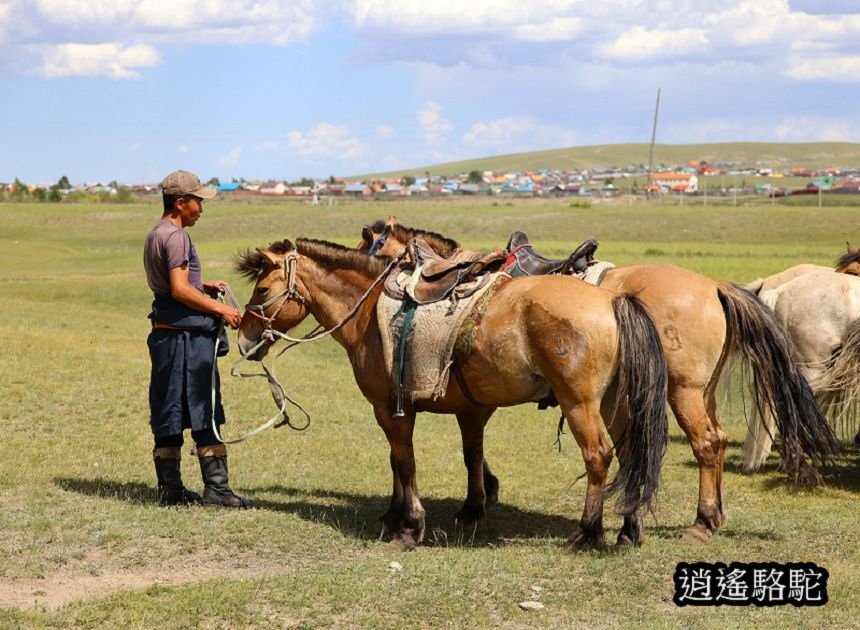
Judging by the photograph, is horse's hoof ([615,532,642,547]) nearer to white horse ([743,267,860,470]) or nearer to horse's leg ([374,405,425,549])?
horse's leg ([374,405,425,549])

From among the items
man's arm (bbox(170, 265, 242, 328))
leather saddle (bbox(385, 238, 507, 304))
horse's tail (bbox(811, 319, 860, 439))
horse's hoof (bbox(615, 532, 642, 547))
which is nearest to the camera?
horse's hoof (bbox(615, 532, 642, 547))

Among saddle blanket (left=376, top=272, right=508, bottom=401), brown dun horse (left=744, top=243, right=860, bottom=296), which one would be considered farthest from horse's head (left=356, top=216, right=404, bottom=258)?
brown dun horse (left=744, top=243, right=860, bottom=296)

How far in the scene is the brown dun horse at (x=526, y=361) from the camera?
7.32 meters

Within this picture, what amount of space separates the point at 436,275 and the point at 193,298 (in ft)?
6.62

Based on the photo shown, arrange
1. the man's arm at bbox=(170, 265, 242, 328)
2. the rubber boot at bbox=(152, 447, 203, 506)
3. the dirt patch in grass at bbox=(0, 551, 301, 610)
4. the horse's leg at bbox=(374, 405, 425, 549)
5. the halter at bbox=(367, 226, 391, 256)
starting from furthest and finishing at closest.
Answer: the halter at bbox=(367, 226, 391, 256)
the rubber boot at bbox=(152, 447, 203, 506)
the man's arm at bbox=(170, 265, 242, 328)
the horse's leg at bbox=(374, 405, 425, 549)
the dirt patch in grass at bbox=(0, 551, 301, 610)

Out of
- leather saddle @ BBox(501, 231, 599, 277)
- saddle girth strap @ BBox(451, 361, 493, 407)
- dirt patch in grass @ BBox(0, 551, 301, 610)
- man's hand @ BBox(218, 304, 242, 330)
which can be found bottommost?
Result: dirt patch in grass @ BBox(0, 551, 301, 610)

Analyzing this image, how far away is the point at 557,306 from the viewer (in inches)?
291

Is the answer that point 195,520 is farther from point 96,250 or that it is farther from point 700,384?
point 96,250

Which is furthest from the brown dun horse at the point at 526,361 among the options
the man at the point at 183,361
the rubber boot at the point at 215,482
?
the rubber boot at the point at 215,482

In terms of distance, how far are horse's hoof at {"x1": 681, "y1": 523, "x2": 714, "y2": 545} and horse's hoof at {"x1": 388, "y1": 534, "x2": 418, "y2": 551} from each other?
6.66 feet

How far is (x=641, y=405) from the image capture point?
24.0 ft

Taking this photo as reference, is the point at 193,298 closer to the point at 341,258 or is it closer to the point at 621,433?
the point at 341,258

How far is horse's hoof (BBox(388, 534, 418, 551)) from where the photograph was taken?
7.91 meters

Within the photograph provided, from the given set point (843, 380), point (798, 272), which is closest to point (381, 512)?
point (843, 380)
